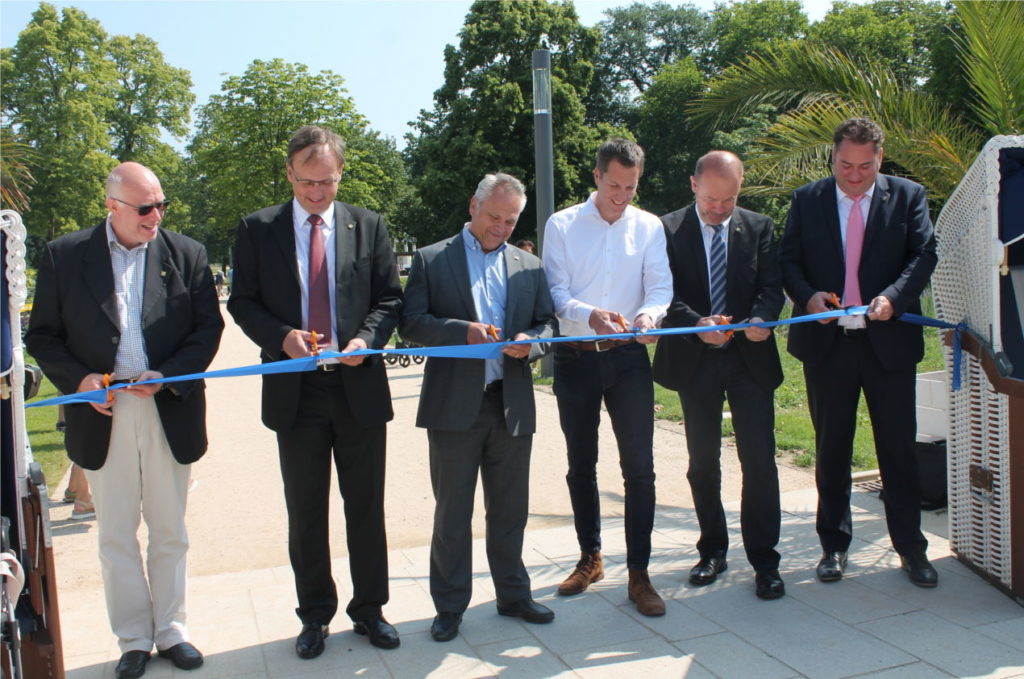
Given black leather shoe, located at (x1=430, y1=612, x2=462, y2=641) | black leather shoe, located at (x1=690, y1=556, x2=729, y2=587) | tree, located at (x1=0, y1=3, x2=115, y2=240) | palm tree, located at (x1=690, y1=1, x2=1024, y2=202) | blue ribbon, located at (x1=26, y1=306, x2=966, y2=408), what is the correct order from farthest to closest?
tree, located at (x1=0, y1=3, x2=115, y2=240) → palm tree, located at (x1=690, y1=1, x2=1024, y2=202) → black leather shoe, located at (x1=690, y1=556, x2=729, y2=587) → black leather shoe, located at (x1=430, y1=612, x2=462, y2=641) → blue ribbon, located at (x1=26, y1=306, x2=966, y2=408)

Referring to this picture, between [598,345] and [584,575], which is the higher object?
[598,345]

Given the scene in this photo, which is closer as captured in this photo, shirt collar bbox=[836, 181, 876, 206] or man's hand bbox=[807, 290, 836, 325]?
man's hand bbox=[807, 290, 836, 325]

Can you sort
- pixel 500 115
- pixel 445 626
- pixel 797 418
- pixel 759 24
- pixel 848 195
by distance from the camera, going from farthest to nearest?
pixel 759 24, pixel 500 115, pixel 797 418, pixel 848 195, pixel 445 626

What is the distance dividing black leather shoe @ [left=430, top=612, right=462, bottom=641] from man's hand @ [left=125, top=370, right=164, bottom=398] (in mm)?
1636

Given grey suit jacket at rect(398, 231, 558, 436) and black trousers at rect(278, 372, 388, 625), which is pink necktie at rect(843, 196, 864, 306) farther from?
black trousers at rect(278, 372, 388, 625)

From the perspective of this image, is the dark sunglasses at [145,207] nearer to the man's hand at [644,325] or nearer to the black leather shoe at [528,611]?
the man's hand at [644,325]

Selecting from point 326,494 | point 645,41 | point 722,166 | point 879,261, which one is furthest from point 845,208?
point 645,41

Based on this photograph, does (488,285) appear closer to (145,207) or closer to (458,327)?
(458,327)

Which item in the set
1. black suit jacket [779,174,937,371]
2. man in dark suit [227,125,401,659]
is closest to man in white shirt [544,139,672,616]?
black suit jacket [779,174,937,371]

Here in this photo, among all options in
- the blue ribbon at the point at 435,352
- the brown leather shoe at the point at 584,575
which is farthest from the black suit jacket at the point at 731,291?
the brown leather shoe at the point at 584,575

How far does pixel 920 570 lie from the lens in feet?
15.1

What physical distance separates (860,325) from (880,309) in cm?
19

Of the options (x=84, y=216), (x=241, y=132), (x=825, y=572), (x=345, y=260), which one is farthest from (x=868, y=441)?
(x=84, y=216)

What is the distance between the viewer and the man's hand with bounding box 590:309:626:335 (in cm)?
425
